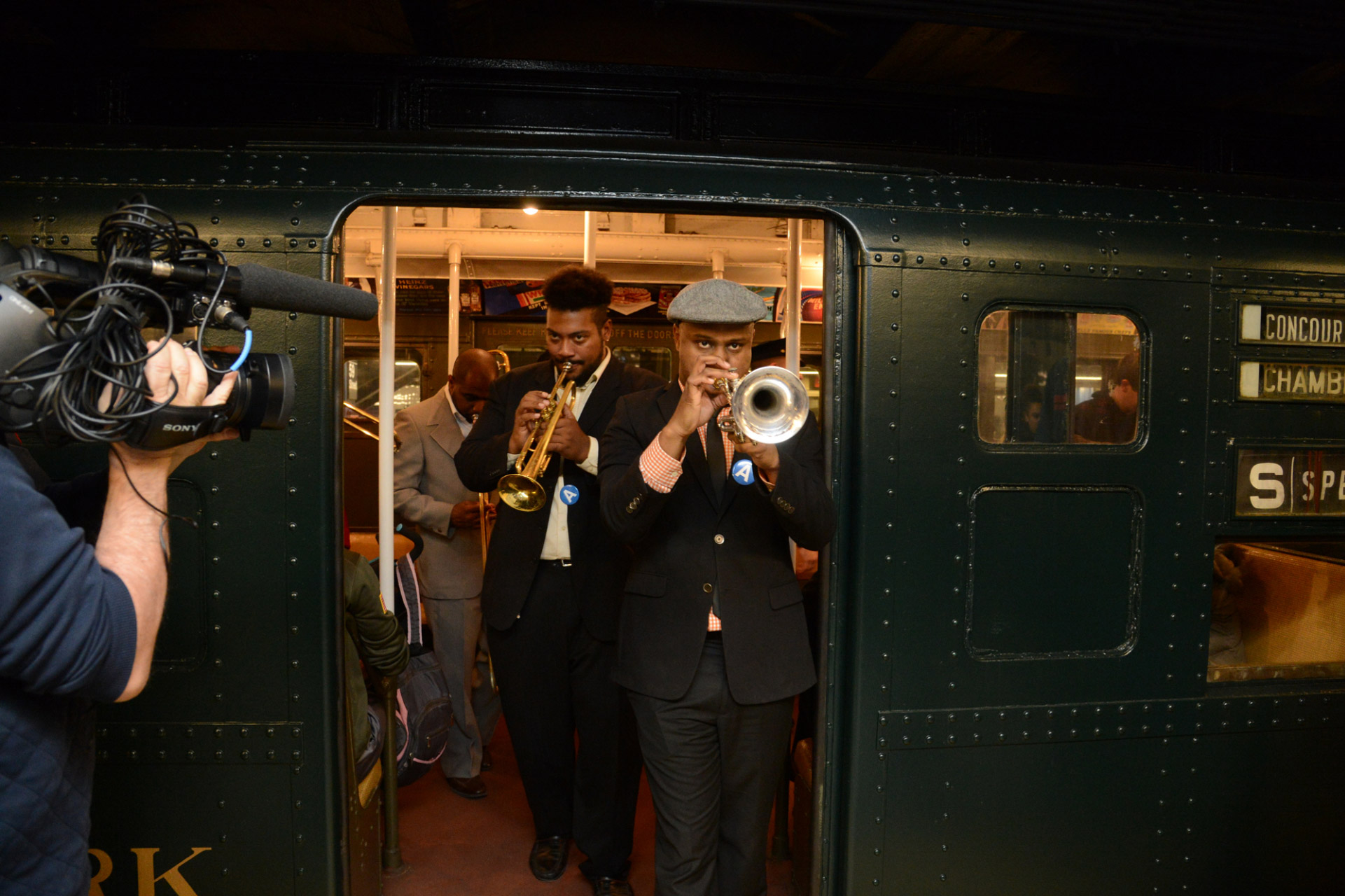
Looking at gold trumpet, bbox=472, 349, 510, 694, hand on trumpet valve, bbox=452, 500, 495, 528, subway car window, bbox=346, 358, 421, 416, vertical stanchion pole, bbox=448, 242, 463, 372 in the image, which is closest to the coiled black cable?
gold trumpet, bbox=472, 349, 510, 694

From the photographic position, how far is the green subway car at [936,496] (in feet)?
7.96

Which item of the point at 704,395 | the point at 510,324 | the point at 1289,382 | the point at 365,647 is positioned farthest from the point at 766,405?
the point at 510,324

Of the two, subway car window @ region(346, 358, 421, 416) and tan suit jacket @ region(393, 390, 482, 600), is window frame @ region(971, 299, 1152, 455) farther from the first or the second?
subway car window @ region(346, 358, 421, 416)

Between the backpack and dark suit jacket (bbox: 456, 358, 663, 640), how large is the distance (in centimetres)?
57

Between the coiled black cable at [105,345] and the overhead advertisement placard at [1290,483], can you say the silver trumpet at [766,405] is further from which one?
the overhead advertisement placard at [1290,483]

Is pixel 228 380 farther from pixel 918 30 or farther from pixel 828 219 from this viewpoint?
A: pixel 918 30

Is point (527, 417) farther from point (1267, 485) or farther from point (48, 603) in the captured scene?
point (1267, 485)

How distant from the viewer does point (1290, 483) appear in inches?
111

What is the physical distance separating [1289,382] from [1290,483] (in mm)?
355

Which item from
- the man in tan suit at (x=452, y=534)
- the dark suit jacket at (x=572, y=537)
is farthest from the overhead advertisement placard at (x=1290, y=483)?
the man in tan suit at (x=452, y=534)

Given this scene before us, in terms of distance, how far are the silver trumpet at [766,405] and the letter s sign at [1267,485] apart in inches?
69.4

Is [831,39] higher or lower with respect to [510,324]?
higher

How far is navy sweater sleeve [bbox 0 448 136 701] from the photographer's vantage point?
1284 millimetres

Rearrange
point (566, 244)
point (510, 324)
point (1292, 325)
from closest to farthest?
point (1292, 325)
point (566, 244)
point (510, 324)
